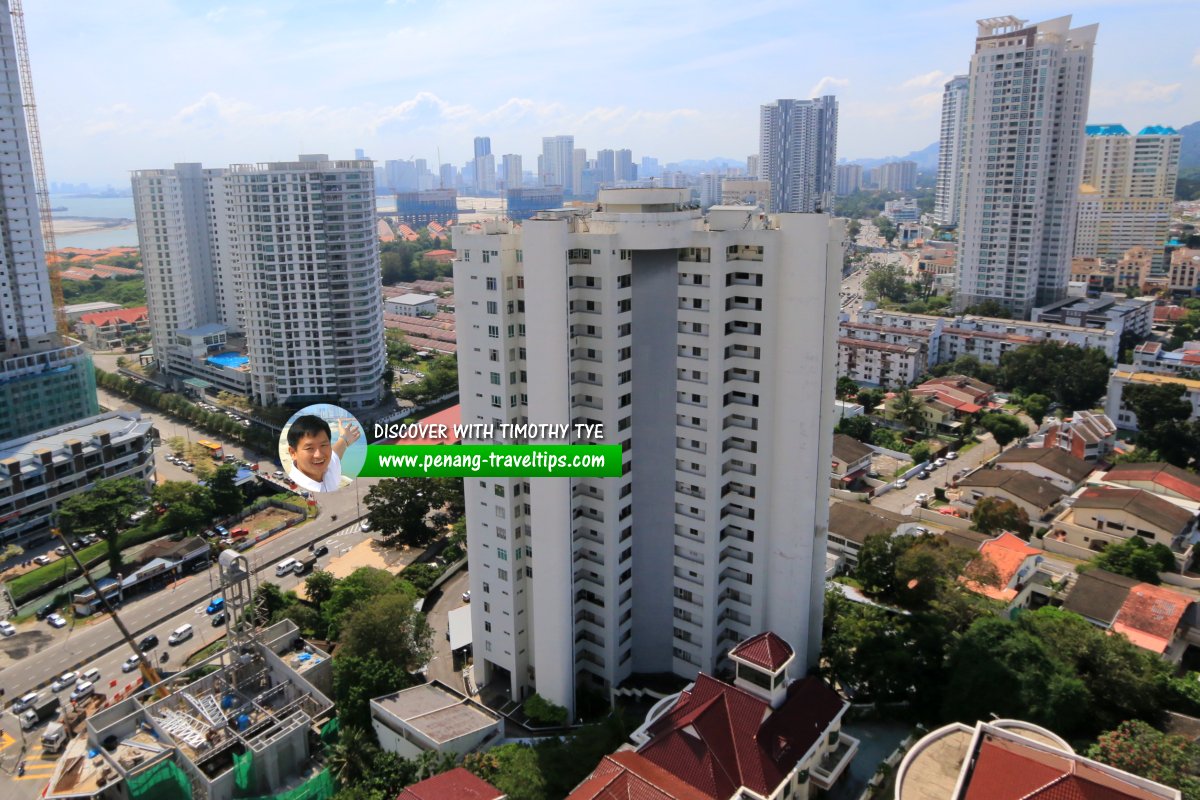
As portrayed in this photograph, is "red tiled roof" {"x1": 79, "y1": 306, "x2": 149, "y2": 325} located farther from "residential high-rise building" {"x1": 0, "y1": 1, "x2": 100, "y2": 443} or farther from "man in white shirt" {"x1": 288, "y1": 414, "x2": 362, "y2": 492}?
"man in white shirt" {"x1": 288, "y1": 414, "x2": 362, "y2": 492}

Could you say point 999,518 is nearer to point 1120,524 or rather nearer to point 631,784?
point 1120,524

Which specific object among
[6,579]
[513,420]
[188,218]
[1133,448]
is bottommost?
[6,579]

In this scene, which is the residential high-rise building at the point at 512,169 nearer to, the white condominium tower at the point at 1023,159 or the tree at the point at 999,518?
the white condominium tower at the point at 1023,159

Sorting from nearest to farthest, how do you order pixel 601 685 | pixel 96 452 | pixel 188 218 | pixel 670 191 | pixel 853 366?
pixel 670 191
pixel 601 685
pixel 96 452
pixel 853 366
pixel 188 218

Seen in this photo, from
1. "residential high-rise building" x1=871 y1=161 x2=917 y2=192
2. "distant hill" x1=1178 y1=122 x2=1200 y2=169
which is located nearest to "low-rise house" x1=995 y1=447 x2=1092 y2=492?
"residential high-rise building" x1=871 y1=161 x2=917 y2=192

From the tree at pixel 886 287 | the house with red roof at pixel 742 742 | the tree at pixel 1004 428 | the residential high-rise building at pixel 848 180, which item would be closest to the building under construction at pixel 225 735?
the house with red roof at pixel 742 742

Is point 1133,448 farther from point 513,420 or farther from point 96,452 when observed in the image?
point 96,452

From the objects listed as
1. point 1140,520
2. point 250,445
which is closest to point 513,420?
point 1140,520
